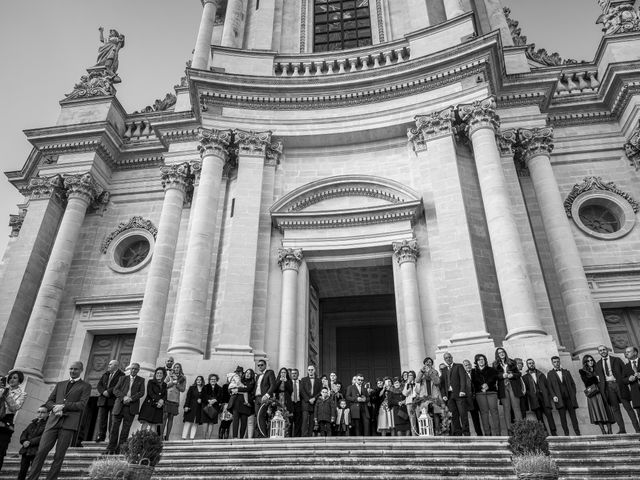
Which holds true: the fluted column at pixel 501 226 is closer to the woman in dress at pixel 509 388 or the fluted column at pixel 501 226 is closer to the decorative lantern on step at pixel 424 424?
the woman in dress at pixel 509 388

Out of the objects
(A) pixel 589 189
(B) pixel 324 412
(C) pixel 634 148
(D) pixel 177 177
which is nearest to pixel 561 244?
(A) pixel 589 189

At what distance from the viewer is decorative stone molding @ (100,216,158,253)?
2023 cm

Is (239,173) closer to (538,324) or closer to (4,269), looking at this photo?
(4,269)

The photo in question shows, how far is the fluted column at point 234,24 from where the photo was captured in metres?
22.3

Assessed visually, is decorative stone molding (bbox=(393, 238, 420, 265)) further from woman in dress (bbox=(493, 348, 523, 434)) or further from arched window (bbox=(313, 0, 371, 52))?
arched window (bbox=(313, 0, 371, 52))

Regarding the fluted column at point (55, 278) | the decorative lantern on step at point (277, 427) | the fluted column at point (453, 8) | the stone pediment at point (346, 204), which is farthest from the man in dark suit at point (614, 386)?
the fluted column at point (55, 278)

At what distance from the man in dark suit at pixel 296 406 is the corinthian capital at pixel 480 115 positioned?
982 cm

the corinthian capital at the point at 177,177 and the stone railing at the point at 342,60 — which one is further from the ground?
the stone railing at the point at 342,60

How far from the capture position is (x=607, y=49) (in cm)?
1959

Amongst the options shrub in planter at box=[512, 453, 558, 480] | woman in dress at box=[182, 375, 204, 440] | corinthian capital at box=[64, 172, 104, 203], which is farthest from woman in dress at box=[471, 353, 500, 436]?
corinthian capital at box=[64, 172, 104, 203]

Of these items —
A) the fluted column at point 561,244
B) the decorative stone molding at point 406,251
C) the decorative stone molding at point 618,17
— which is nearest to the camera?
the fluted column at point 561,244

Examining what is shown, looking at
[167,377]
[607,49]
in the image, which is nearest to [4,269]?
[167,377]

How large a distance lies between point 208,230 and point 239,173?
8.13 feet

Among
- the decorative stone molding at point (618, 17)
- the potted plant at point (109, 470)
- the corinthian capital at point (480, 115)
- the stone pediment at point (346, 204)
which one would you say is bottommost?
the potted plant at point (109, 470)
